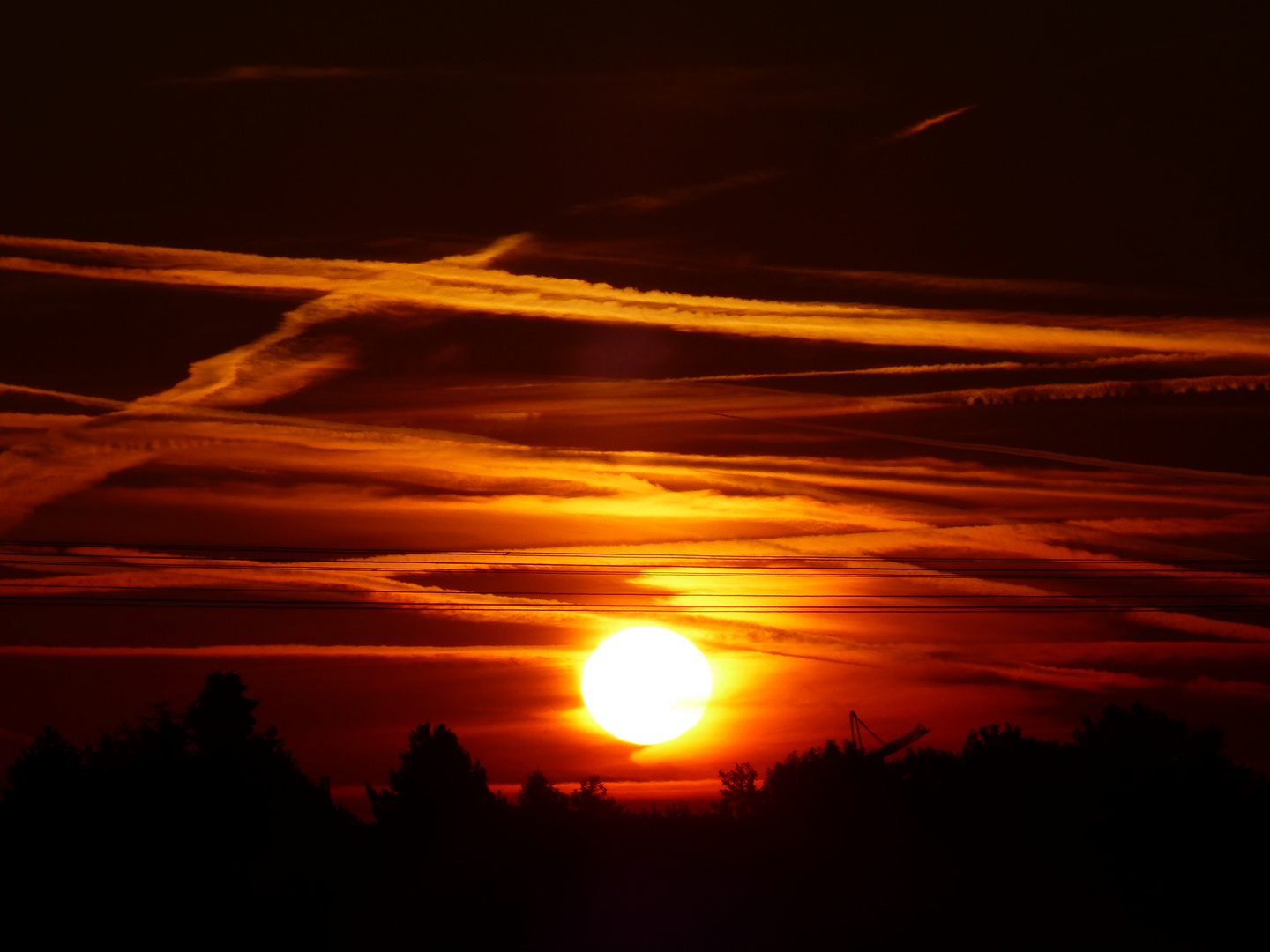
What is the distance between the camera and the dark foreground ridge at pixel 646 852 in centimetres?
4153

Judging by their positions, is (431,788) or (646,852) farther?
(431,788)

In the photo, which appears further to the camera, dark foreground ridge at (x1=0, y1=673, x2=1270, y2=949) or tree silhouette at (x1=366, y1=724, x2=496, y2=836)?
tree silhouette at (x1=366, y1=724, x2=496, y2=836)

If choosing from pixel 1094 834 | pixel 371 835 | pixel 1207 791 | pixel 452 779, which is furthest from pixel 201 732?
pixel 1207 791

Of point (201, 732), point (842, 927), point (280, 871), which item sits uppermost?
point (201, 732)

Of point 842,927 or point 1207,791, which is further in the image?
point 1207,791

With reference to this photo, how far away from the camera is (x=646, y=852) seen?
216ft

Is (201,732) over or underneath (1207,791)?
over

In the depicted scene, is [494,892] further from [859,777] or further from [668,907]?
[859,777]

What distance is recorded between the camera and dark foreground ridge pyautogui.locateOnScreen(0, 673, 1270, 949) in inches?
1635

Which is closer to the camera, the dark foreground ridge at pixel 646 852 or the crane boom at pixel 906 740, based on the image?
the dark foreground ridge at pixel 646 852

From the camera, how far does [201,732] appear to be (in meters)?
78.1

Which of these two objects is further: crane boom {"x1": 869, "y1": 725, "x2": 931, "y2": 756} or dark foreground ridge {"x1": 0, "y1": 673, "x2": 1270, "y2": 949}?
crane boom {"x1": 869, "y1": 725, "x2": 931, "y2": 756}

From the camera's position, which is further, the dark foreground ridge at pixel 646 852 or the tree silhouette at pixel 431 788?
the tree silhouette at pixel 431 788

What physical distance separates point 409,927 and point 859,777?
32662 millimetres
